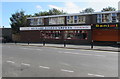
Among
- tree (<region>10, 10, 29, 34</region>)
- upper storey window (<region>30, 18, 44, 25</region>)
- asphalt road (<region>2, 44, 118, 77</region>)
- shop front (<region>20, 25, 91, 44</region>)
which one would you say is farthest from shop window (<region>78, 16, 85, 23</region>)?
asphalt road (<region>2, 44, 118, 77</region>)

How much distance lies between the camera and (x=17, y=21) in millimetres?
41406

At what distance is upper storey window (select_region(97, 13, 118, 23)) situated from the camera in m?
26.6

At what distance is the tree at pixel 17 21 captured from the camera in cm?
4019

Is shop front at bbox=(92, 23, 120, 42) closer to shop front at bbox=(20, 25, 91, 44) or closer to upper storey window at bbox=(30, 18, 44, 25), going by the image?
shop front at bbox=(20, 25, 91, 44)

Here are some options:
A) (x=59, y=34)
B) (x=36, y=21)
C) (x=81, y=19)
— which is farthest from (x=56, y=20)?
(x=81, y=19)

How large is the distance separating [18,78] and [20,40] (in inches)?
1317

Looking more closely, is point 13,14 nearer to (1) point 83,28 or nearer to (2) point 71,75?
(1) point 83,28

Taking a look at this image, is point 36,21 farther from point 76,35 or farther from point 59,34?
point 76,35

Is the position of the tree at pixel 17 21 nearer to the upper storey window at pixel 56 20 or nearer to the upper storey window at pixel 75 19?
the upper storey window at pixel 56 20

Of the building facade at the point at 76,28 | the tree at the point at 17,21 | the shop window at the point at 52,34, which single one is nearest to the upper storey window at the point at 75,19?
the building facade at the point at 76,28

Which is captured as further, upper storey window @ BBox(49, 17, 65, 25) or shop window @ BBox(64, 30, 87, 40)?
upper storey window @ BBox(49, 17, 65, 25)

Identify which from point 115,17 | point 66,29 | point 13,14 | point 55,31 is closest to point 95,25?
point 115,17

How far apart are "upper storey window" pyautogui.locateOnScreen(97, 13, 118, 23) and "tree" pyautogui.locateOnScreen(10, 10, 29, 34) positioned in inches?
761

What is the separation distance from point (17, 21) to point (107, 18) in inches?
960
